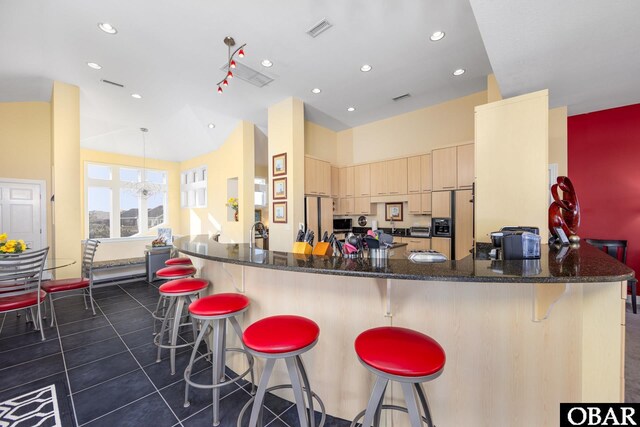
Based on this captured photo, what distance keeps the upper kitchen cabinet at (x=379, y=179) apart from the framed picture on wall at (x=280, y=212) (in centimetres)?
197

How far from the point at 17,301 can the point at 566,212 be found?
5432mm

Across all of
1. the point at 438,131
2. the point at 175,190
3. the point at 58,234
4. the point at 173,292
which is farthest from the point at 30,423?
the point at 175,190

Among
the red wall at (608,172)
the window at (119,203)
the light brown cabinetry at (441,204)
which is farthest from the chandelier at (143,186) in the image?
the red wall at (608,172)

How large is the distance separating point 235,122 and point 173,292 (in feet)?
14.3

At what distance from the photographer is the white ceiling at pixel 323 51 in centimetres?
188

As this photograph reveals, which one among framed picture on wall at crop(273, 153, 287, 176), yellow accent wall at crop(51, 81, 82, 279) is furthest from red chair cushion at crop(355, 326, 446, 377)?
yellow accent wall at crop(51, 81, 82, 279)

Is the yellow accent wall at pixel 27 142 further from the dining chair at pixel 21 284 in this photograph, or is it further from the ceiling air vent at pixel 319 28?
the ceiling air vent at pixel 319 28

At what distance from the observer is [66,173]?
4.10 meters

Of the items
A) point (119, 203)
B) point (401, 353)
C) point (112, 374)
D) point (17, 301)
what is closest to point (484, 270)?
point (401, 353)

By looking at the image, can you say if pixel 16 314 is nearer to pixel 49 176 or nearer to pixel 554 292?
pixel 49 176

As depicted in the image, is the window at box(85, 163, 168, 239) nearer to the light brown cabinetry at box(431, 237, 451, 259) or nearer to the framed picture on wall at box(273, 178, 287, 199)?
the framed picture on wall at box(273, 178, 287, 199)

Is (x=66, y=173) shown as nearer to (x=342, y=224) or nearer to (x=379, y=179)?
(x=342, y=224)

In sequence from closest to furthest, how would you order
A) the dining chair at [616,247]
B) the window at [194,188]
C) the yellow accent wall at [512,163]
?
the yellow accent wall at [512,163]
the dining chair at [616,247]
the window at [194,188]

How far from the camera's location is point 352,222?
5.85m
